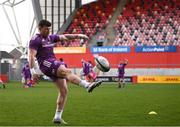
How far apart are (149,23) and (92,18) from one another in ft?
21.2

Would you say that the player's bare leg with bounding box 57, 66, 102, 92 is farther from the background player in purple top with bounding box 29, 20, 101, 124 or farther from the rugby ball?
the rugby ball

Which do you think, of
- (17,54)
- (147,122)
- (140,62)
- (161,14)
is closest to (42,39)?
(147,122)

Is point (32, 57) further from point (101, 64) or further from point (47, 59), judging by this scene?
point (101, 64)

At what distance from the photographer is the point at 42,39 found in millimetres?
11680

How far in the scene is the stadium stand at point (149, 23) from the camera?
4969 centimetres

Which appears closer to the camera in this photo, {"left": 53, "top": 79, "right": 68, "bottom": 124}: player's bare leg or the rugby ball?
the rugby ball

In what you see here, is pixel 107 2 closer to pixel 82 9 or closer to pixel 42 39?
pixel 82 9

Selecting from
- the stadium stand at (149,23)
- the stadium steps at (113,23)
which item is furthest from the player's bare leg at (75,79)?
the stadium steps at (113,23)

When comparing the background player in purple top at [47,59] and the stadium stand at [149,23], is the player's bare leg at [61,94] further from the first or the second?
the stadium stand at [149,23]

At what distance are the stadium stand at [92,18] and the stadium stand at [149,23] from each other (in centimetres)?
156

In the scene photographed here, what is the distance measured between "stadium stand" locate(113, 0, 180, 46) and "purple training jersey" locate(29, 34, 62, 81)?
3748 centimetres

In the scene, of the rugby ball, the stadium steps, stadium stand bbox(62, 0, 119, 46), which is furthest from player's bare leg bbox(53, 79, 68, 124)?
stadium stand bbox(62, 0, 119, 46)

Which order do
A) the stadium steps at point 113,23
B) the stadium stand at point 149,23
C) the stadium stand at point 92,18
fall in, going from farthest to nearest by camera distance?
1. the stadium stand at point 92,18
2. the stadium steps at point 113,23
3. the stadium stand at point 149,23

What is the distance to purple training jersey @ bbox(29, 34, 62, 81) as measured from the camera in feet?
37.9
